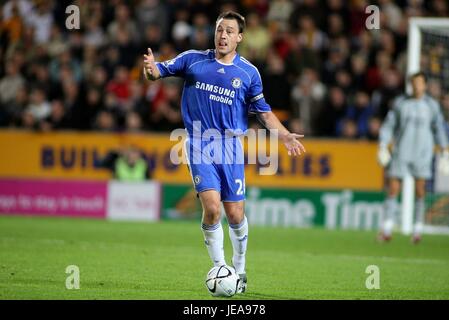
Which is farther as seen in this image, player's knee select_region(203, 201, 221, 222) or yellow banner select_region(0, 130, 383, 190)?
yellow banner select_region(0, 130, 383, 190)

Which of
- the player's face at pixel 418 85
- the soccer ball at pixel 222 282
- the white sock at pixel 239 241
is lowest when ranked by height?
the soccer ball at pixel 222 282

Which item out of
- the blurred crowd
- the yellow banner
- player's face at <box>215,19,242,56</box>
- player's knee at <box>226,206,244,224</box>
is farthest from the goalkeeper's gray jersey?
player's face at <box>215,19,242,56</box>

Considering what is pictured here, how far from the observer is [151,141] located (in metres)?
18.8

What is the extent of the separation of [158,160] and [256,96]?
384 inches

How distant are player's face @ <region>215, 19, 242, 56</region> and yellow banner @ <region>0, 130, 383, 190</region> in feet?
31.2

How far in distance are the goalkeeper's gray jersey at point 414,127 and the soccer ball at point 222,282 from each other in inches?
278

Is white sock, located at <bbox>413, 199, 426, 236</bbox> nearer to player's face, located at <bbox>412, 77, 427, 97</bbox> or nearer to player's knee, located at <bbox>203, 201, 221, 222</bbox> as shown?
player's face, located at <bbox>412, 77, 427, 97</bbox>

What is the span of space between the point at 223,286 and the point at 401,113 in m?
7.58

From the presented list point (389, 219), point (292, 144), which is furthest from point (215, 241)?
point (389, 219)

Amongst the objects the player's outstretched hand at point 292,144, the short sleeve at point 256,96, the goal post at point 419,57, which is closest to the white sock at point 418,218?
the goal post at point 419,57

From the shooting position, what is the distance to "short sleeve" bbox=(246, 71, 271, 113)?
910cm

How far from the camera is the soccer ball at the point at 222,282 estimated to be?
8.52 m

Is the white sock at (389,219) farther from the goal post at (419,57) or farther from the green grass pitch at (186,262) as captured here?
the goal post at (419,57)
